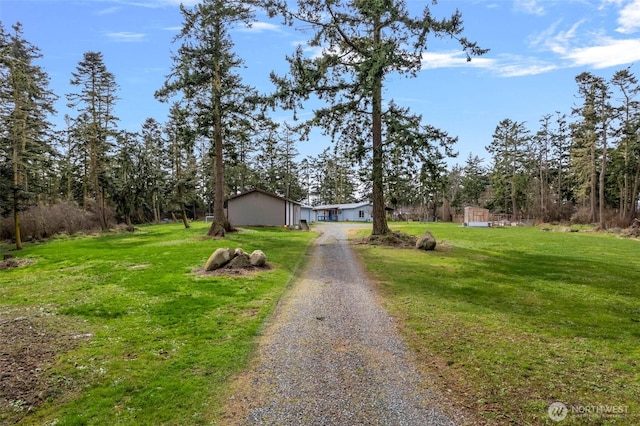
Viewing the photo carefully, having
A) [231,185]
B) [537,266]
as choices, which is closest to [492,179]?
[231,185]

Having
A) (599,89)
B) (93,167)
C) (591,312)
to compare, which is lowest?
(591,312)

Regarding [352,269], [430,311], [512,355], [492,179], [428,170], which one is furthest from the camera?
[492,179]

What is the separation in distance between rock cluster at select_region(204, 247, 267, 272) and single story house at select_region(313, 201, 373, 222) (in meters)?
47.4

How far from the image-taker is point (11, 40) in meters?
25.6

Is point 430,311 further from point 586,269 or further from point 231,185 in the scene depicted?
point 231,185

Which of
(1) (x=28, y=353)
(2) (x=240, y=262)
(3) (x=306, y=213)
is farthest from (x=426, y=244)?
(3) (x=306, y=213)

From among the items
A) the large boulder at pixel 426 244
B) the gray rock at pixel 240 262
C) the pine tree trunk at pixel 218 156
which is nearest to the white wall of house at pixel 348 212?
the pine tree trunk at pixel 218 156

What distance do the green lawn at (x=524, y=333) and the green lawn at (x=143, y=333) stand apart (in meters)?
2.69

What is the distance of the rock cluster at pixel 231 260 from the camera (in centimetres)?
1070

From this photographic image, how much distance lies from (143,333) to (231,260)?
536 cm

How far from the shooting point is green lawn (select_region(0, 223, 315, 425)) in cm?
362

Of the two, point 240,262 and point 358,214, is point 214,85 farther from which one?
point 358,214

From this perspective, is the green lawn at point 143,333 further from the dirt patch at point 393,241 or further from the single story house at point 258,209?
the single story house at point 258,209

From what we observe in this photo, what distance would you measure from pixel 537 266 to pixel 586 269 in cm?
135
